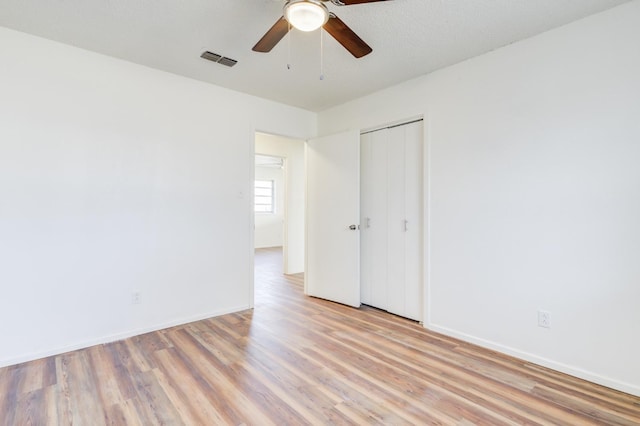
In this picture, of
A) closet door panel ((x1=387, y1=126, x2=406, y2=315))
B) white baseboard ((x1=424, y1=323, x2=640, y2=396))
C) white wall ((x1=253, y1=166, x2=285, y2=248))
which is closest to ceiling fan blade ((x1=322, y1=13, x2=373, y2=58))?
closet door panel ((x1=387, y1=126, x2=406, y2=315))

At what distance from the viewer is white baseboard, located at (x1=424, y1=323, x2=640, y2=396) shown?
206 cm

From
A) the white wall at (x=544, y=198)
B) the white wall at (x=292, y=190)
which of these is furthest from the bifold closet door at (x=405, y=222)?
the white wall at (x=292, y=190)

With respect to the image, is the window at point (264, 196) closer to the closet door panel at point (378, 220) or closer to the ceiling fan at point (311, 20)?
the closet door panel at point (378, 220)

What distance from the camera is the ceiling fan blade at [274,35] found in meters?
1.81

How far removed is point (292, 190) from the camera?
19.6 ft

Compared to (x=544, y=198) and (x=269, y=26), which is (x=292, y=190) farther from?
(x=544, y=198)

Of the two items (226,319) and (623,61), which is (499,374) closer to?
(623,61)

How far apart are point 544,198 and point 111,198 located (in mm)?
3569

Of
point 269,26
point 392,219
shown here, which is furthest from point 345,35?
point 392,219

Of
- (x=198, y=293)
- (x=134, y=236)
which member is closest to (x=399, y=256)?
(x=198, y=293)

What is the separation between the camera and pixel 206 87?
3.40m

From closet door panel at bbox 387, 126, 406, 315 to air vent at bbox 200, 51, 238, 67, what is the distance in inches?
70.9

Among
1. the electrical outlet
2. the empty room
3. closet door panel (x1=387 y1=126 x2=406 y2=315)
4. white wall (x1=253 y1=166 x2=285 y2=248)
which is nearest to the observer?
the empty room

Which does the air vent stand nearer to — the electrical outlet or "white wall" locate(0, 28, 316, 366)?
"white wall" locate(0, 28, 316, 366)
